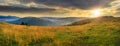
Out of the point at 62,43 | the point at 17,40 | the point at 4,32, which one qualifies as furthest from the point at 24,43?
the point at 4,32

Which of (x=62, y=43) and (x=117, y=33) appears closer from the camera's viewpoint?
(x=62, y=43)

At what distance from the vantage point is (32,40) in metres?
27.5

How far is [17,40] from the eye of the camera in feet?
89.0

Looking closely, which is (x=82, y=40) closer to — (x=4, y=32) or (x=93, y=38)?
(x=93, y=38)

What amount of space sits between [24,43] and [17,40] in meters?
1.12

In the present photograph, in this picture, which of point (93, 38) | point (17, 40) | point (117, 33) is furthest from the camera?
point (117, 33)

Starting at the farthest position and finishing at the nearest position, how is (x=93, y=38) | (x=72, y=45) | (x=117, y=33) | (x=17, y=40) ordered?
(x=117, y=33)
(x=93, y=38)
(x=17, y=40)
(x=72, y=45)

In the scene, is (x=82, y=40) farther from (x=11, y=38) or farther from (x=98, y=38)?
(x=11, y=38)

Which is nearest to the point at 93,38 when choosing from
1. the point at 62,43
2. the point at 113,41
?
the point at 113,41

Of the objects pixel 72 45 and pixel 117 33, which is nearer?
pixel 72 45

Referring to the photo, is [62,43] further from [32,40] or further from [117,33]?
[117,33]

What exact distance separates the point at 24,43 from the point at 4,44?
1.73 m

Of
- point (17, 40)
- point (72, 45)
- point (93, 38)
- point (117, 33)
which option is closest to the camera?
point (72, 45)

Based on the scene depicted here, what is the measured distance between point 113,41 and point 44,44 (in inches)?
256
